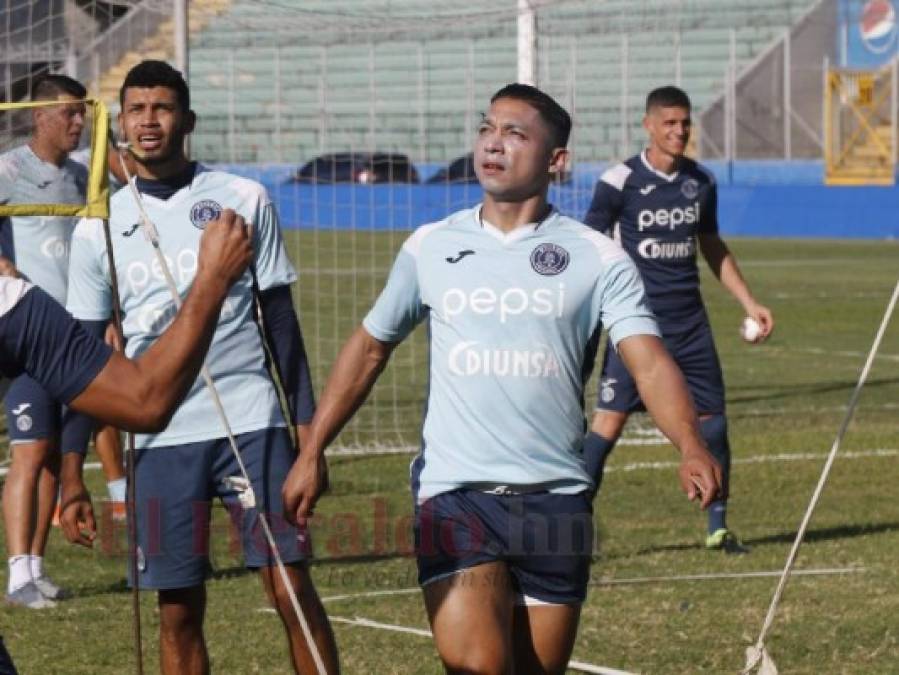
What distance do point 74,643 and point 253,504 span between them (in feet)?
6.39

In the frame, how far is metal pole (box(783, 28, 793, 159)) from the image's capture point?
43156 millimetres

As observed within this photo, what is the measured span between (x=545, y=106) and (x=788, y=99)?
126ft

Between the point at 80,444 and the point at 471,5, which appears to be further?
the point at 471,5

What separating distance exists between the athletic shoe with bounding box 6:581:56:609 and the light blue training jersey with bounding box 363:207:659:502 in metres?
3.50

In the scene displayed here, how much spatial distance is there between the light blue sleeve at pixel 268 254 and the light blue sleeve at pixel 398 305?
0.89m

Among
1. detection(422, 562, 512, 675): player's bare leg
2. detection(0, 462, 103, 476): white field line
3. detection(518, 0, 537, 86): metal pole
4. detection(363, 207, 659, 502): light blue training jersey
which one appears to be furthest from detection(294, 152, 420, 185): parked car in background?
detection(422, 562, 512, 675): player's bare leg

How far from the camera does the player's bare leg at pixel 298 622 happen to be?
635cm

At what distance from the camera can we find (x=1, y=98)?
19.0 metres

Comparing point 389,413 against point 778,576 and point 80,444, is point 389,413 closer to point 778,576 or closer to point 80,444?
point 778,576

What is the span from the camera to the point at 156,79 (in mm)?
6531

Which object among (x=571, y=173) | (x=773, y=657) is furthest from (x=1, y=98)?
(x=773, y=657)

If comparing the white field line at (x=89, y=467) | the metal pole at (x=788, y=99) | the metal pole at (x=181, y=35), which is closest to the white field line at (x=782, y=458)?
the white field line at (x=89, y=467)

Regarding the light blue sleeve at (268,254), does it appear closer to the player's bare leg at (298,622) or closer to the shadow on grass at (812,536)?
the player's bare leg at (298,622)

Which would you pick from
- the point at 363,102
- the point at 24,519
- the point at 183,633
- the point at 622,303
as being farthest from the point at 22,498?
the point at 363,102
